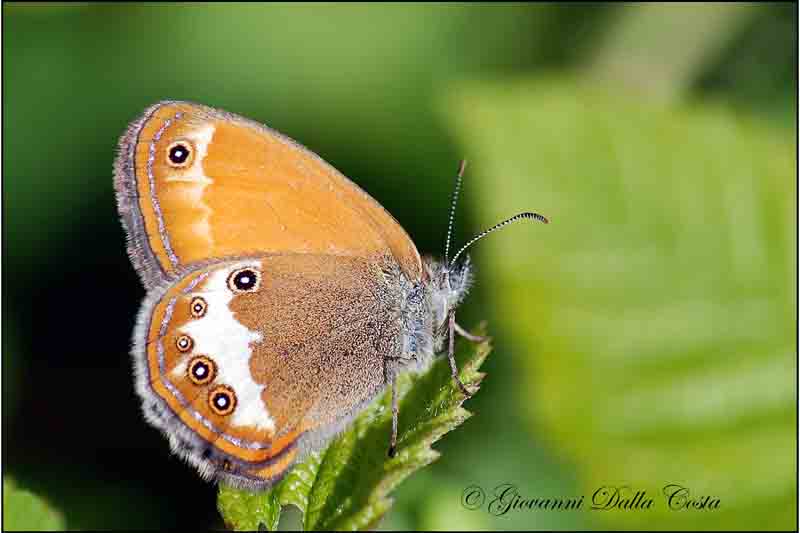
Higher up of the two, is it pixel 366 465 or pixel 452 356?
pixel 452 356

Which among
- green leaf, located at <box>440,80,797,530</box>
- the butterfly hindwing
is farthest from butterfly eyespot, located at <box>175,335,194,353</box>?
green leaf, located at <box>440,80,797,530</box>

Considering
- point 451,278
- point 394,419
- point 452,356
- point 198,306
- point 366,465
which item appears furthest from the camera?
point 451,278

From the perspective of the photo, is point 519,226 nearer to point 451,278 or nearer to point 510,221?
point 510,221

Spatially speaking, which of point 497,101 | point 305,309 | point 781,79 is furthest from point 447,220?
point 781,79

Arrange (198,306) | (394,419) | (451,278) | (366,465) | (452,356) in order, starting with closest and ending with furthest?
(366,465) → (394,419) → (452,356) → (198,306) → (451,278)

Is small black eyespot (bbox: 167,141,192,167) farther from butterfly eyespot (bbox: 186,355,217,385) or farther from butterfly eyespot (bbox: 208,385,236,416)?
butterfly eyespot (bbox: 208,385,236,416)

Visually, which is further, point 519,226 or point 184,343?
point 519,226

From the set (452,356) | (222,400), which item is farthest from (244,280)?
(452,356)
